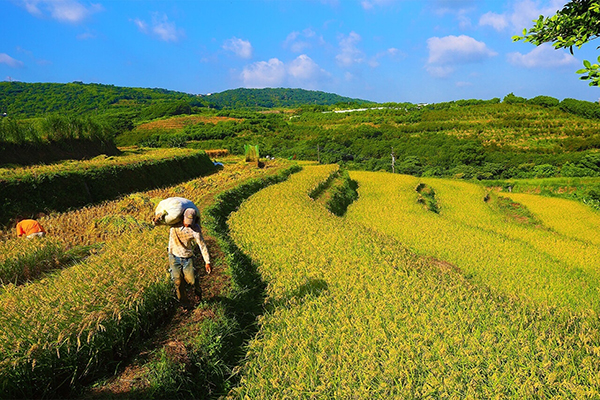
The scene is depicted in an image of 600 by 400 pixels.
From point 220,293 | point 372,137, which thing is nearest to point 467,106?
point 372,137

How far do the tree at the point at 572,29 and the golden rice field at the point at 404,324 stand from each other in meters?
2.35

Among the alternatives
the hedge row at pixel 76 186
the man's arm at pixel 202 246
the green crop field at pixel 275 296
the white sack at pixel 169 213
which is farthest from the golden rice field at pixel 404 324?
the hedge row at pixel 76 186

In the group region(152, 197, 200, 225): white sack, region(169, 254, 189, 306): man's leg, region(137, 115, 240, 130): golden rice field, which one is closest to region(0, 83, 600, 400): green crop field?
region(169, 254, 189, 306): man's leg

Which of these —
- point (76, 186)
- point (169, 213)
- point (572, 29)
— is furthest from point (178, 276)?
point (76, 186)

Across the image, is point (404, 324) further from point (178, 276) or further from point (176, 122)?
point (176, 122)

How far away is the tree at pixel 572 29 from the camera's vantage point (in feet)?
9.88

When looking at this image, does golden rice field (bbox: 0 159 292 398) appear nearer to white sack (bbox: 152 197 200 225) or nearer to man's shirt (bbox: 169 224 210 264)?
man's shirt (bbox: 169 224 210 264)

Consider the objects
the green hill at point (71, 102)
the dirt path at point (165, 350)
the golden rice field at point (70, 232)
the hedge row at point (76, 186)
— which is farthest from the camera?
the green hill at point (71, 102)

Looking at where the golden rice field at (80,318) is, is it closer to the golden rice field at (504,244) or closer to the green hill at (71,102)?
the golden rice field at (504,244)

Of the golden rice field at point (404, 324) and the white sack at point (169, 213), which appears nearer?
the golden rice field at point (404, 324)

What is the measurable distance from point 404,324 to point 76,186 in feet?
33.1

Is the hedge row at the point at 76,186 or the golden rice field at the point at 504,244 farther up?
the hedge row at the point at 76,186

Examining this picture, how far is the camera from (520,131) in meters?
47.4

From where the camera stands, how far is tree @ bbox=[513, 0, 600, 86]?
3012 millimetres
